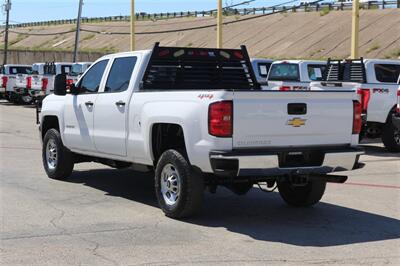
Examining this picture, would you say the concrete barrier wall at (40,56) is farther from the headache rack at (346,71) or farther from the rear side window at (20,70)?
the headache rack at (346,71)

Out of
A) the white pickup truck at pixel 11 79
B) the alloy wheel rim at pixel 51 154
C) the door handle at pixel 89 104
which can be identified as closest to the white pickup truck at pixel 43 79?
the white pickup truck at pixel 11 79

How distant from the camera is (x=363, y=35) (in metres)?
60.1

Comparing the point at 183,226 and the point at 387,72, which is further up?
the point at 387,72

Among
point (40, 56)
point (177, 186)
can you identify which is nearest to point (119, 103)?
point (177, 186)

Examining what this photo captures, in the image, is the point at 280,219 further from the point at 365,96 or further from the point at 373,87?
the point at 373,87

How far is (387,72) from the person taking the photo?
15.9m

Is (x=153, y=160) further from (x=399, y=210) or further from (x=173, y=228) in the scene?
(x=399, y=210)

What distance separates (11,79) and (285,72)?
17866 millimetres

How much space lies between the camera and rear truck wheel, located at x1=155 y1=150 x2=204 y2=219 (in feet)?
24.7

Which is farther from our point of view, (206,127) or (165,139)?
(165,139)

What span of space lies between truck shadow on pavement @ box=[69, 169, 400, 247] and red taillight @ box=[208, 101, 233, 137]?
1138 mm

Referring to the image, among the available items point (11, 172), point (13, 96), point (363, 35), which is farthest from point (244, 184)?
point (363, 35)

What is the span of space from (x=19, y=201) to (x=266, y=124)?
11.8 feet

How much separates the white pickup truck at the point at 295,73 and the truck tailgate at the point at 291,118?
32.6 ft
